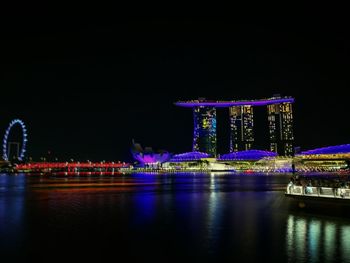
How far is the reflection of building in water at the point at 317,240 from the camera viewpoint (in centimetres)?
1284

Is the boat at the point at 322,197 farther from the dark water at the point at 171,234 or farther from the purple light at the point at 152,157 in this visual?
the purple light at the point at 152,157

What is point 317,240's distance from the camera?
15.2m

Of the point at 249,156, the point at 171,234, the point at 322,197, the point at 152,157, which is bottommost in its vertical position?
the point at 171,234

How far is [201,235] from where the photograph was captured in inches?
640

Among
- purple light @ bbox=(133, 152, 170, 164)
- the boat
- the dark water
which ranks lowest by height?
the dark water

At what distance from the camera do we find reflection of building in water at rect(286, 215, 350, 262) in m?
12.8

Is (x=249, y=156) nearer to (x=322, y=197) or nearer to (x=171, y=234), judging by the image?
(x=322, y=197)

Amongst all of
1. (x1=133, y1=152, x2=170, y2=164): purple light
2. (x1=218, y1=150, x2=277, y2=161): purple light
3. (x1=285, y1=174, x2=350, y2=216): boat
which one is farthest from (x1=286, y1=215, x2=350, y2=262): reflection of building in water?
(x1=133, y1=152, x2=170, y2=164): purple light

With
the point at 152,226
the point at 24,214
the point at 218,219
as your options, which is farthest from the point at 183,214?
the point at 24,214

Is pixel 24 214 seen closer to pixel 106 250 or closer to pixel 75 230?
pixel 75 230

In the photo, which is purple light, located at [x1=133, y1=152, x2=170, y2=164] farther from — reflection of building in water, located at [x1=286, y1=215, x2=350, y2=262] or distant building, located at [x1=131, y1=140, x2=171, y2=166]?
reflection of building in water, located at [x1=286, y1=215, x2=350, y2=262]

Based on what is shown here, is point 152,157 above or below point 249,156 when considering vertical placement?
below

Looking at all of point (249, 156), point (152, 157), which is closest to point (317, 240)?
Answer: point (249, 156)

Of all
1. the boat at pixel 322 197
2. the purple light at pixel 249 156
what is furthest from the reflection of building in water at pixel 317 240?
the purple light at pixel 249 156
